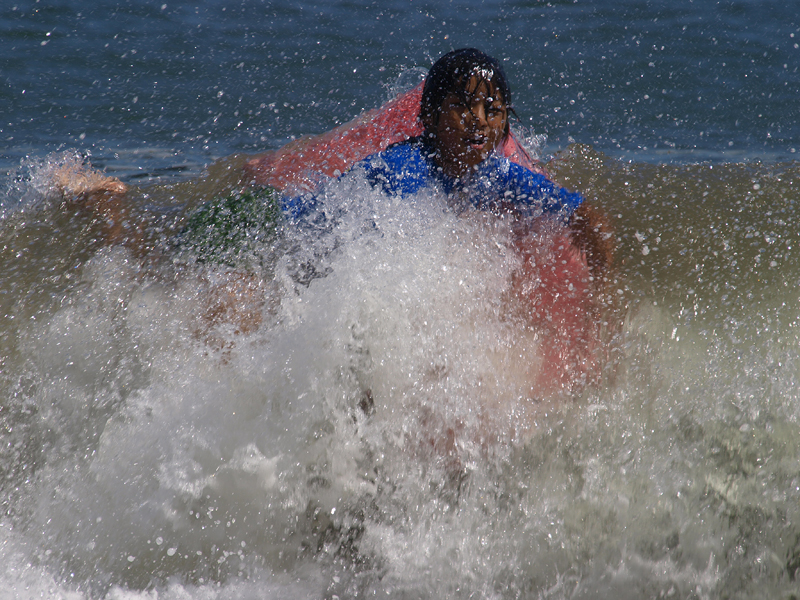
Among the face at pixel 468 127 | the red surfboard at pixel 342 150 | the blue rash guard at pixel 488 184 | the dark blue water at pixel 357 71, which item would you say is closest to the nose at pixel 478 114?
the face at pixel 468 127

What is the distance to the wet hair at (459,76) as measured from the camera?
6.07 ft

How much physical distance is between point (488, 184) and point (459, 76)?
0.32m

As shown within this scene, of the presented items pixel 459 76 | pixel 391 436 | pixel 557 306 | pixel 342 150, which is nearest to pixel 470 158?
pixel 459 76

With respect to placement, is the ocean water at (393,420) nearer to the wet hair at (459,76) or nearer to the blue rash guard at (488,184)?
the blue rash guard at (488,184)

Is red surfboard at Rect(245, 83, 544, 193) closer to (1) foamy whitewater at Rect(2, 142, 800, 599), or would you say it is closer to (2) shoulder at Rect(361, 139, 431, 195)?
(2) shoulder at Rect(361, 139, 431, 195)

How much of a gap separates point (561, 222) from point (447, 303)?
0.42m

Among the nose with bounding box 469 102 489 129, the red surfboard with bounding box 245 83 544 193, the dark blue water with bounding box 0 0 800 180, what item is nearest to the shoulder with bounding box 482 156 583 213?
the nose with bounding box 469 102 489 129

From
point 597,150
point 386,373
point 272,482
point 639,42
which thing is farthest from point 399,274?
point 639,42

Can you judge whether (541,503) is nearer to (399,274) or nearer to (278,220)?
(399,274)

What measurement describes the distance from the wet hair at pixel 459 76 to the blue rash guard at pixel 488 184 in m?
0.14

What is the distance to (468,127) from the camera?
72.7 inches

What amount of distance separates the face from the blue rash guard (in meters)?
0.03

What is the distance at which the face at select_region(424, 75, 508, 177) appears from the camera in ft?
6.05

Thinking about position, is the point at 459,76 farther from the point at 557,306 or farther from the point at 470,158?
the point at 557,306
